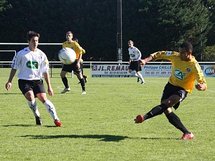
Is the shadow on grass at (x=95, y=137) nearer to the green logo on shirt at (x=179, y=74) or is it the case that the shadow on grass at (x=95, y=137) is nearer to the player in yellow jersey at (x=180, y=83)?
the player in yellow jersey at (x=180, y=83)

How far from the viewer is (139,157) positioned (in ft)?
25.0

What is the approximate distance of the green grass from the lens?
307 inches

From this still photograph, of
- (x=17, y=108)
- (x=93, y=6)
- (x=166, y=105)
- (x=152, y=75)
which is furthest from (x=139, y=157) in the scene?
(x=93, y=6)

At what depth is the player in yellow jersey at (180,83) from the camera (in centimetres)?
923

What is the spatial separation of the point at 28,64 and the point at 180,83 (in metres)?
3.13

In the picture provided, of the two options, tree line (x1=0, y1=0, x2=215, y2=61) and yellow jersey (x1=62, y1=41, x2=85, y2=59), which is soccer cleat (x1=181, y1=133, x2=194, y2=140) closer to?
yellow jersey (x1=62, y1=41, x2=85, y2=59)

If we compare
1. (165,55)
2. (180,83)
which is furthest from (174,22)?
(180,83)

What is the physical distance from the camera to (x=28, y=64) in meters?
10.8

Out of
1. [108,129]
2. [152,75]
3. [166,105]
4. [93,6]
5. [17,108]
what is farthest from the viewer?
[93,6]

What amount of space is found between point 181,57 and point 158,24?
53592mm

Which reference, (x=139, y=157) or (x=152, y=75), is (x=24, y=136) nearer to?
(x=139, y=157)

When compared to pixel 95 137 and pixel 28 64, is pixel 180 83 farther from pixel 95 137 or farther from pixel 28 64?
pixel 28 64

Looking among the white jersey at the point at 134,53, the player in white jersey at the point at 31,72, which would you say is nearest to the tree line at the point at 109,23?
the white jersey at the point at 134,53

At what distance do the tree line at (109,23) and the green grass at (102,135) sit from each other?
48.4 m
